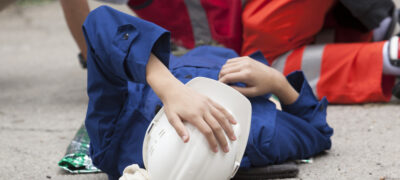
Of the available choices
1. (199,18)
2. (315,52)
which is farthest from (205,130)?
(199,18)

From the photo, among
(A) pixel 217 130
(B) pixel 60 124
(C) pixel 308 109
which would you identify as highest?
(A) pixel 217 130

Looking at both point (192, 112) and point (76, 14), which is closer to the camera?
point (192, 112)

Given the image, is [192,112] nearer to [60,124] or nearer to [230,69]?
[230,69]

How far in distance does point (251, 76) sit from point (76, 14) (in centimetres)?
113

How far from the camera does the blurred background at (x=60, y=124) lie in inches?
51.4

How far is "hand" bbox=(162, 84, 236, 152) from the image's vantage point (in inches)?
36.7

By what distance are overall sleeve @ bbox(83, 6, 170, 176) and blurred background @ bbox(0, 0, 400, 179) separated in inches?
7.7

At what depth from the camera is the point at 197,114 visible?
931 millimetres

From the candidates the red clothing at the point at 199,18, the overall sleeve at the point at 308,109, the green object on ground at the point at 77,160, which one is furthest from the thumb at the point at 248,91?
the red clothing at the point at 199,18

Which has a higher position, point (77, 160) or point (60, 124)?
point (77, 160)

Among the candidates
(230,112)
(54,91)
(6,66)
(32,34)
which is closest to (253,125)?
(230,112)

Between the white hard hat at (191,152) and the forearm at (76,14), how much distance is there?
1202mm

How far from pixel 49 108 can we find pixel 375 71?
49.6 inches

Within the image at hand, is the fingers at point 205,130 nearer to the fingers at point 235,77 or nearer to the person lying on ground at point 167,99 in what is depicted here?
the person lying on ground at point 167,99
